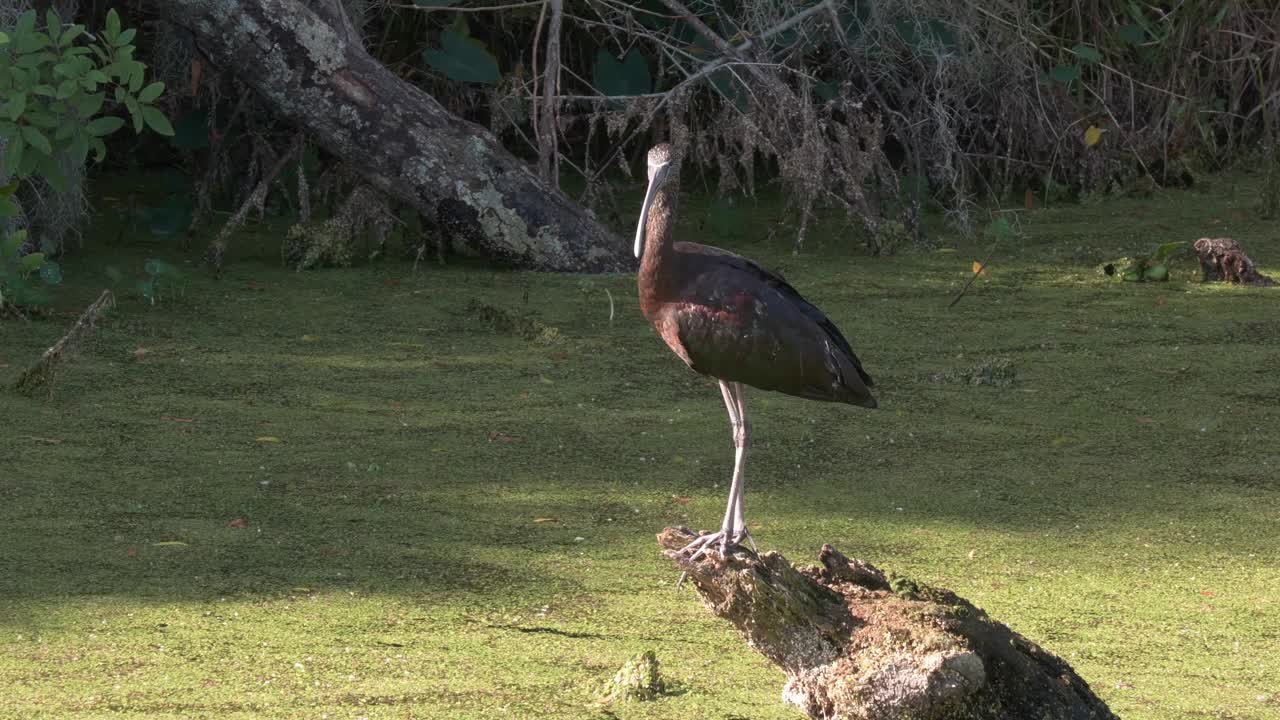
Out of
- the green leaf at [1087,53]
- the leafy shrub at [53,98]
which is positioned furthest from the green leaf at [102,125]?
the green leaf at [1087,53]

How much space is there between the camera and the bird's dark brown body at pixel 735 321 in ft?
10.3

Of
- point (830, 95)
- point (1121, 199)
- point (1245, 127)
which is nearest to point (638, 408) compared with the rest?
point (830, 95)

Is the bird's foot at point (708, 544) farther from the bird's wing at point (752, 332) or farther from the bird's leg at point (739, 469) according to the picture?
the bird's wing at point (752, 332)

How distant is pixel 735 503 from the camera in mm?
3025

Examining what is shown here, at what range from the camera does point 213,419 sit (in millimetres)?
4258

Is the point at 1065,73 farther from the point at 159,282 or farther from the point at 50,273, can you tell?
the point at 50,273

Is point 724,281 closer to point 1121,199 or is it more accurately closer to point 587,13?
point 587,13

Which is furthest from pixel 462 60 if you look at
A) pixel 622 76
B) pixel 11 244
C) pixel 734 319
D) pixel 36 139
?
pixel 734 319

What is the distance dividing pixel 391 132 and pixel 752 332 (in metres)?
3.07

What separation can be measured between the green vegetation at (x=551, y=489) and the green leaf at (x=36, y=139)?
0.62 metres

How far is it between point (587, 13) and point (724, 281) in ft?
13.8

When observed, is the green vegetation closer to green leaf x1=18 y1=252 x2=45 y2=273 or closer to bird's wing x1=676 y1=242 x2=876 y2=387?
green leaf x1=18 y1=252 x2=45 y2=273

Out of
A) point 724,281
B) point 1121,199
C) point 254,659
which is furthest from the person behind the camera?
point 1121,199

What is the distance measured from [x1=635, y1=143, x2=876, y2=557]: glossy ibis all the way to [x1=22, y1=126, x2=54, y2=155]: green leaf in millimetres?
2013
